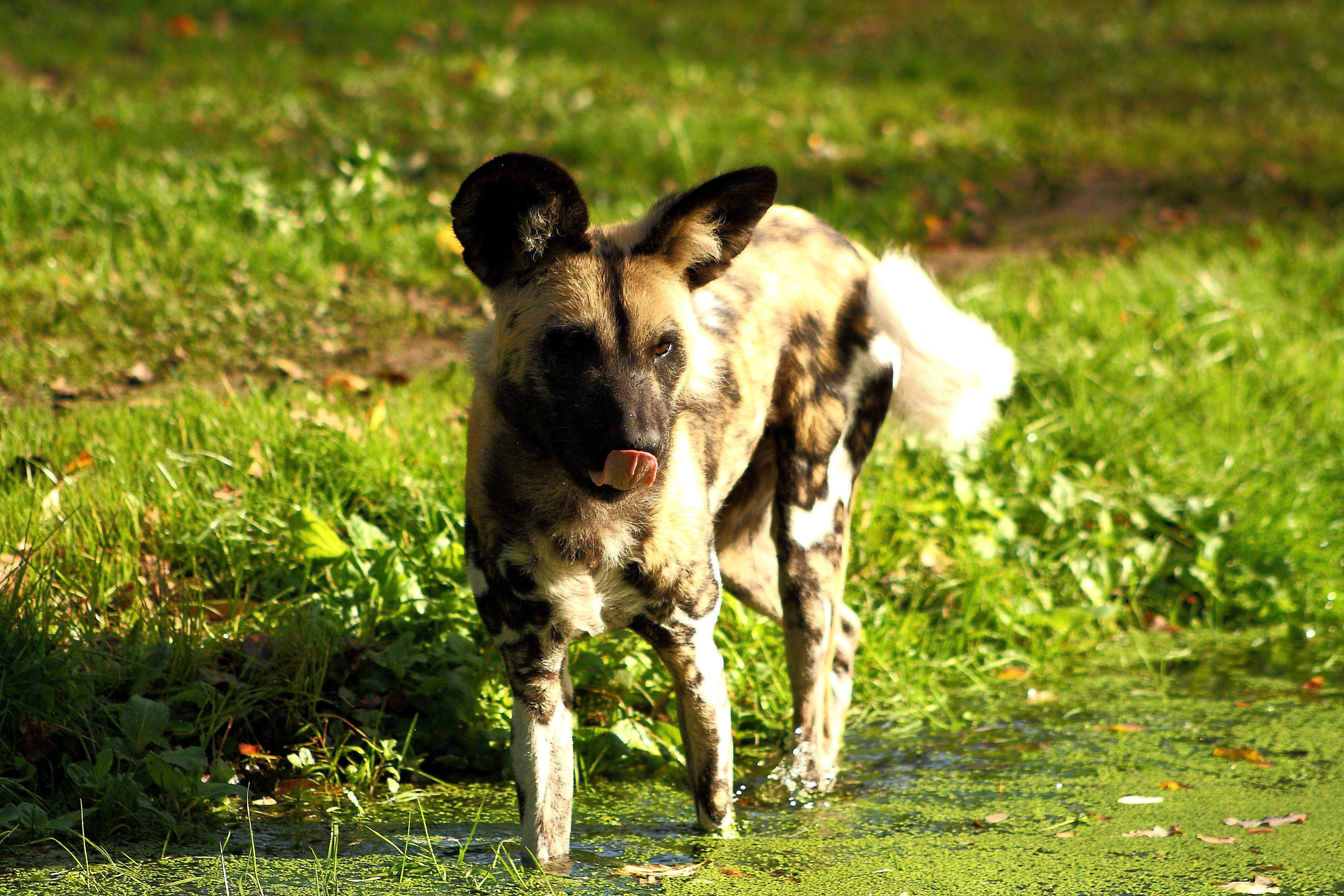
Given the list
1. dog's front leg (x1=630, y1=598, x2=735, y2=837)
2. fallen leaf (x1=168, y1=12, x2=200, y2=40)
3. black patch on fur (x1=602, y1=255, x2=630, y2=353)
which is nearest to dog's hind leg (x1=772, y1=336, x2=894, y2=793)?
dog's front leg (x1=630, y1=598, x2=735, y2=837)

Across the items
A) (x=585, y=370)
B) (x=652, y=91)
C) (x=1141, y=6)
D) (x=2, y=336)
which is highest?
(x=1141, y=6)

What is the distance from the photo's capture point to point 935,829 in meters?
3.11

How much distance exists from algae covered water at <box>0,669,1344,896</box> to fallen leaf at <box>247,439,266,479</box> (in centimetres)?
122

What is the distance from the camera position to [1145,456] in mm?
4949

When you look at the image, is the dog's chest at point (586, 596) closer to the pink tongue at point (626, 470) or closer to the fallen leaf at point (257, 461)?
the pink tongue at point (626, 470)

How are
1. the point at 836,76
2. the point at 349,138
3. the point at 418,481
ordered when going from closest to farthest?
the point at 418,481 → the point at 349,138 → the point at 836,76

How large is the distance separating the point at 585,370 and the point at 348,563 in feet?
5.16

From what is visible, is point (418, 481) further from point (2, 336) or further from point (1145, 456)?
point (1145, 456)

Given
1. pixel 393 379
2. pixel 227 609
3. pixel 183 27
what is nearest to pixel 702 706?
pixel 227 609

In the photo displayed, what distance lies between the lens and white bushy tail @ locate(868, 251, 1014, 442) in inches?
137

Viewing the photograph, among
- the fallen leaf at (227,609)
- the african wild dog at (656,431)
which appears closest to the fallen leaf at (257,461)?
the fallen leaf at (227,609)

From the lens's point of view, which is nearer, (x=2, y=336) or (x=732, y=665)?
(x=732, y=665)

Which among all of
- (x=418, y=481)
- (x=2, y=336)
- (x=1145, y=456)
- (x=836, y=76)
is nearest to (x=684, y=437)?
(x=418, y=481)

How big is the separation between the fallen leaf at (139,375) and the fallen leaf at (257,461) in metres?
1.01
